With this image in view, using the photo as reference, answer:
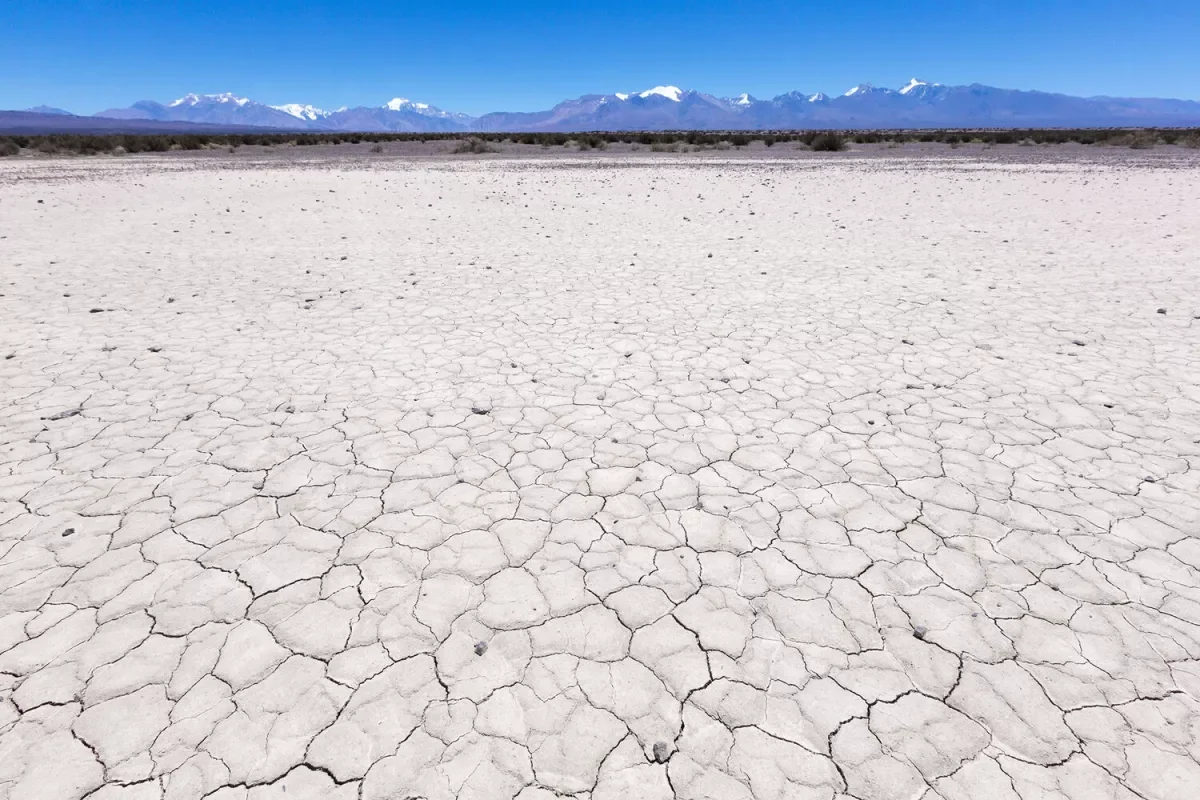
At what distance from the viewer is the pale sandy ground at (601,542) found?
6.99ft

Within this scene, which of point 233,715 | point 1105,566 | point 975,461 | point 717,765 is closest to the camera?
point 717,765

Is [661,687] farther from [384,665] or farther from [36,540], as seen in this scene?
[36,540]

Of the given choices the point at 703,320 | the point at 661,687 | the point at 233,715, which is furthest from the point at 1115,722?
the point at 703,320

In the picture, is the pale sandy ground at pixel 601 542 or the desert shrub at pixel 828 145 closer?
the pale sandy ground at pixel 601 542

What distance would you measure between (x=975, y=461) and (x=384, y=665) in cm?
375

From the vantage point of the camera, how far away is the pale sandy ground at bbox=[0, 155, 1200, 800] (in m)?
2.13

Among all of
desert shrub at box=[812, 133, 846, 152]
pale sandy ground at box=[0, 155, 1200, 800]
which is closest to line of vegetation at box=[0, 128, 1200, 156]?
desert shrub at box=[812, 133, 846, 152]

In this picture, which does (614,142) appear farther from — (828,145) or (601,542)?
(601,542)

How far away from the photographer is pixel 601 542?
3.20 m

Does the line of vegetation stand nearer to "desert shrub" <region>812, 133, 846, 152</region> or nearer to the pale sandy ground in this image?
"desert shrub" <region>812, 133, 846, 152</region>

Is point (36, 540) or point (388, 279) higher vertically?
point (388, 279)

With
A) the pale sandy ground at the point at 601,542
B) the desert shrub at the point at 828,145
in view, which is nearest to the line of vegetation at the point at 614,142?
the desert shrub at the point at 828,145

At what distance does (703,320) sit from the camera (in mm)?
6660

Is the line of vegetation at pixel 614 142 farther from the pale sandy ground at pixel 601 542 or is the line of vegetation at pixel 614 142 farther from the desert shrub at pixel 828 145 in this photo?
the pale sandy ground at pixel 601 542
